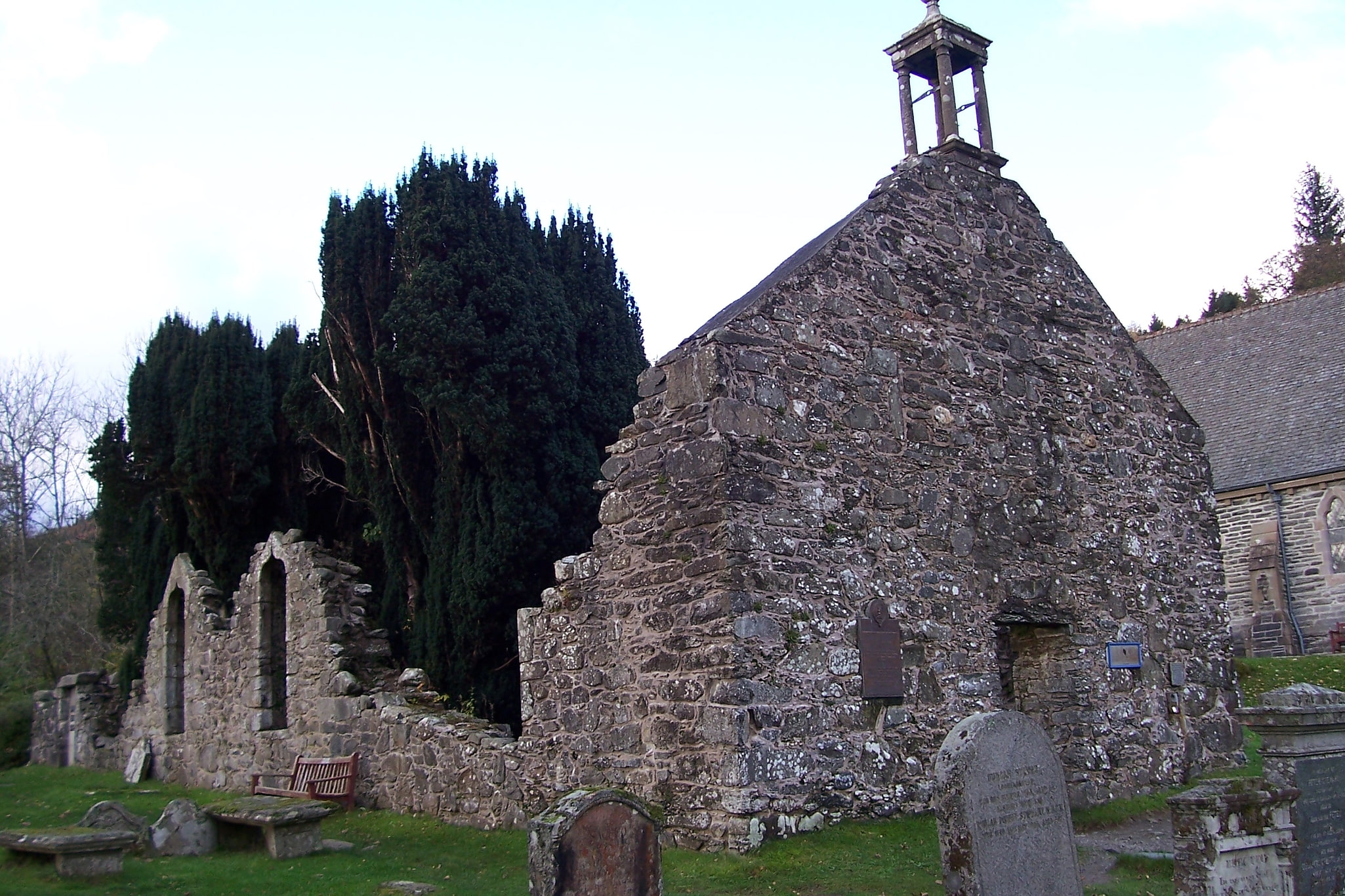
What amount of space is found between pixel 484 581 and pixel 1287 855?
28.6ft

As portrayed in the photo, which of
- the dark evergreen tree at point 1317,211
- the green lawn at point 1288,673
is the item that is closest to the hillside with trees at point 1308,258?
the dark evergreen tree at point 1317,211

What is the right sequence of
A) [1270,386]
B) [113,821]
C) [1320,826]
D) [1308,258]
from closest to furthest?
[1320,826], [113,821], [1270,386], [1308,258]

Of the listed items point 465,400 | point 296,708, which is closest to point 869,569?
point 465,400

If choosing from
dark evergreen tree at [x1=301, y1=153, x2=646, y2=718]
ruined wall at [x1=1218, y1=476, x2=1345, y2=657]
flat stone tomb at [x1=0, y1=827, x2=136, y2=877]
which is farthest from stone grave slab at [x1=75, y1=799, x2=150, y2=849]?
ruined wall at [x1=1218, y1=476, x2=1345, y2=657]

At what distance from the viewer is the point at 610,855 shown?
240 inches

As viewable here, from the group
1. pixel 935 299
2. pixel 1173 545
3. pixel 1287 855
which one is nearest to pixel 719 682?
pixel 1287 855

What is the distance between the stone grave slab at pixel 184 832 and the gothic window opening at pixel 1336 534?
22244 mm

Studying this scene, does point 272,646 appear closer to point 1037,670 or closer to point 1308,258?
point 1037,670

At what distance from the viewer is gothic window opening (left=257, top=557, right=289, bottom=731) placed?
15195 mm

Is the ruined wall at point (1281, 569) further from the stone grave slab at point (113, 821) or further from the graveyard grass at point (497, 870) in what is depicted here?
the stone grave slab at point (113, 821)

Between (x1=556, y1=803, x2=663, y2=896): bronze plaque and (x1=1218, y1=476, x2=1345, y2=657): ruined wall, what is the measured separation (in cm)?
2154

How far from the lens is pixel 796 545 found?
8.90 m

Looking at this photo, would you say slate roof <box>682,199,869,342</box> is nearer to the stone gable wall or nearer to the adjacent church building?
the stone gable wall

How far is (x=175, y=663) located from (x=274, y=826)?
35.0ft
